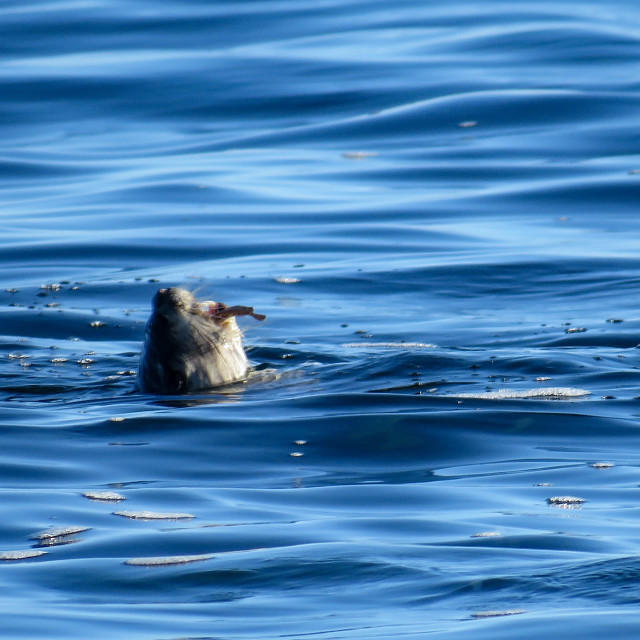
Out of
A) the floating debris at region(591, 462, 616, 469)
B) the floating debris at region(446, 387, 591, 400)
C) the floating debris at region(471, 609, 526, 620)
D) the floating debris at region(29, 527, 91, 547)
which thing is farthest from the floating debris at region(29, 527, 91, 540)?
the floating debris at region(446, 387, 591, 400)

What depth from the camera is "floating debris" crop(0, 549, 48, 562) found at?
423 cm

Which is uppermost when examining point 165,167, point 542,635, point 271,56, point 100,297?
point 271,56

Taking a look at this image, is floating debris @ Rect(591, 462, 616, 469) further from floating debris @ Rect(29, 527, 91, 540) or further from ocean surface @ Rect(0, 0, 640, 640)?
floating debris @ Rect(29, 527, 91, 540)

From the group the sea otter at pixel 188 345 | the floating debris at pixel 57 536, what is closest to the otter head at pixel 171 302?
the sea otter at pixel 188 345

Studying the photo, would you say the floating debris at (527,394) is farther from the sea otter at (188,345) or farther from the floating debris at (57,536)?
the floating debris at (57,536)

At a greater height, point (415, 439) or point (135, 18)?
point (135, 18)

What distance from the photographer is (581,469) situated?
5.44m

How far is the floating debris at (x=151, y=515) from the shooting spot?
15.5ft

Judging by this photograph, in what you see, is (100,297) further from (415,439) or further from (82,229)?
(415,439)

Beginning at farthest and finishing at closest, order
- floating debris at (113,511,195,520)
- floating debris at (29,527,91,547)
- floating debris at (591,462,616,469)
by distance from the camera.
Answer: floating debris at (591,462,616,469)
floating debris at (113,511,195,520)
floating debris at (29,527,91,547)

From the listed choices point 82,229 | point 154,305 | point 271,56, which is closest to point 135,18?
point 271,56

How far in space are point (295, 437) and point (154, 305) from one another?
0.89 m

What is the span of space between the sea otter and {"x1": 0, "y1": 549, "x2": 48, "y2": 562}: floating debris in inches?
84.4

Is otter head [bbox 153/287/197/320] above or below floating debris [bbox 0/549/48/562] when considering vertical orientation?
above
